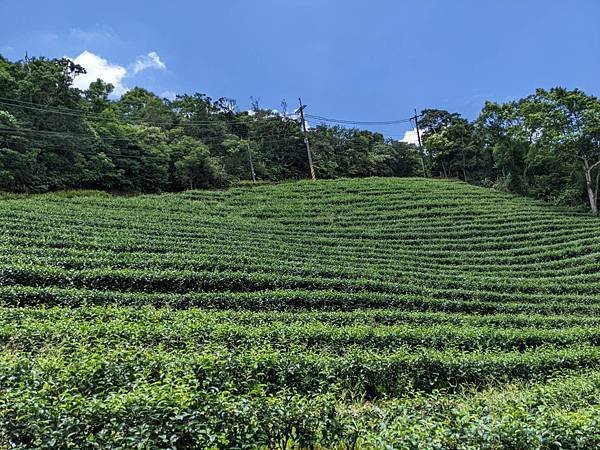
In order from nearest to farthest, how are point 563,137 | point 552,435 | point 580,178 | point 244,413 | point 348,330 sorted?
1. point 552,435
2. point 244,413
3. point 348,330
4. point 563,137
5. point 580,178

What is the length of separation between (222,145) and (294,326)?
162 feet

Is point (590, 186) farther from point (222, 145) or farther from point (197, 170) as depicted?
point (222, 145)

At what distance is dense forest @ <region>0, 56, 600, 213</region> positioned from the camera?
32.9m

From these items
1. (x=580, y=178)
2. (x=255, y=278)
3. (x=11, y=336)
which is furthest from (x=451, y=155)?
(x=11, y=336)

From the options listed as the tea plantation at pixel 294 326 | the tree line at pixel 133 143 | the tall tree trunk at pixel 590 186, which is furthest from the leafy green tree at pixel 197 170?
the tall tree trunk at pixel 590 186

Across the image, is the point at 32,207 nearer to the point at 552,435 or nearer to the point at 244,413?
the point at 244,413

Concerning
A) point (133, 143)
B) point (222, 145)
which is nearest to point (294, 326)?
point (133, 143)

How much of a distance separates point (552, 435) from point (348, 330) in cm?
638

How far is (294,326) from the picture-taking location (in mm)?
9992

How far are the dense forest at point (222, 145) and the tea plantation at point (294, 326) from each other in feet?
19.1

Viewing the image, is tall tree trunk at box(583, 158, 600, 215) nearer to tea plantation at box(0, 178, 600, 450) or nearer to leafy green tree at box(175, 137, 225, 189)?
tea plantation at box(0, 178, 600, 450)

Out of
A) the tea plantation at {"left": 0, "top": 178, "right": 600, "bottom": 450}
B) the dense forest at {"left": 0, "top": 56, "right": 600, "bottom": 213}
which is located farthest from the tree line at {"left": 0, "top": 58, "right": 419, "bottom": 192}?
the tea plantation at {"left": 0, "top": 178, "right": 600, "bottom": 450}

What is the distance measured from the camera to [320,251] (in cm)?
2295

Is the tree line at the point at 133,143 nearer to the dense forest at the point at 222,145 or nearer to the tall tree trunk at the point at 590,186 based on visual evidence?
the dense forest at the point at 222,145
